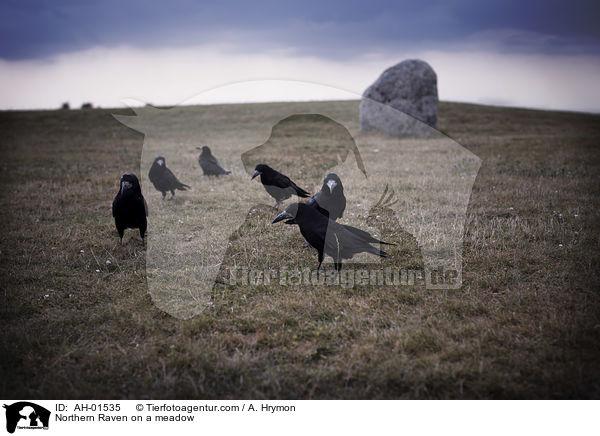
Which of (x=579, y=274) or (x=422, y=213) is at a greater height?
(x=422, y=213)

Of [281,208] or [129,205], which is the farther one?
[281,208]

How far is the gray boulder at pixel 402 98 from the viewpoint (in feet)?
69.8

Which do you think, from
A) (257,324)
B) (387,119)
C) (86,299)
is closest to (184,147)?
(387,119)

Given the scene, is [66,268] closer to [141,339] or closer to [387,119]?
[141,339]

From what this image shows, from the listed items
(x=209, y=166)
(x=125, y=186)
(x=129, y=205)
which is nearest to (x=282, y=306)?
(x=129, y=205)

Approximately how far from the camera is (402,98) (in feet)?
70.7

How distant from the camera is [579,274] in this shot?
4863mm

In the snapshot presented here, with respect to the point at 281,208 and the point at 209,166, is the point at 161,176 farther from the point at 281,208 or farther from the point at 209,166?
the point at 281,208

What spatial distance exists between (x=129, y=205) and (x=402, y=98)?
19463mm

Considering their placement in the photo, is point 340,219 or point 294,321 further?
point 340,219

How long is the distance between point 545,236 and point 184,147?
18.0 metres
